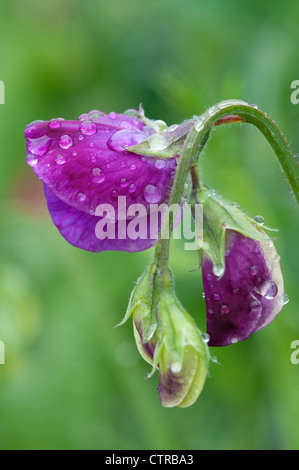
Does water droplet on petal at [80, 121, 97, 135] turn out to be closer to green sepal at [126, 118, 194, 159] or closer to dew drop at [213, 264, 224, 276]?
green sepal at [126, 118, 194, 159]

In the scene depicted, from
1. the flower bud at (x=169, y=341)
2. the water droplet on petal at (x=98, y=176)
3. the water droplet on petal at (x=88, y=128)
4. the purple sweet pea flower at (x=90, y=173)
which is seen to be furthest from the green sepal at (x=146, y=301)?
the water droplet on petal at (x=88, y=128)

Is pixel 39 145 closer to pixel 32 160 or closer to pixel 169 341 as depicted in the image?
pixel 32 160

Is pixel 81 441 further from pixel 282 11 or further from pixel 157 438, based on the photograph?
pixel 282 11

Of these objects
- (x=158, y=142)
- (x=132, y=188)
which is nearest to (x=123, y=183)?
(x=132, y=188)

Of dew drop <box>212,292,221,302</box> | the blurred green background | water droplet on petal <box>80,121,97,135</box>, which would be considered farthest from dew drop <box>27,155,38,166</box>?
the blurred green background

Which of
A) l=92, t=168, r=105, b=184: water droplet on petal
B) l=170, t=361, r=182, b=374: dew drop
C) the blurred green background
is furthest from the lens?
the blurred green background

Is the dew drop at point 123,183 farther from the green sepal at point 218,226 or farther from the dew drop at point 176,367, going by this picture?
the dew drop at point 176,367
